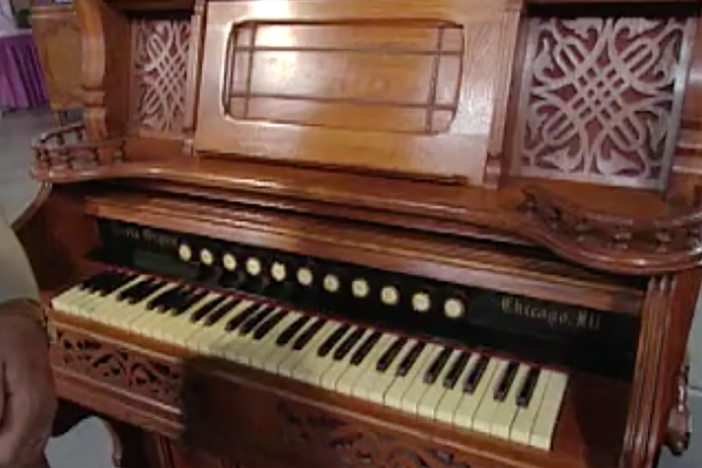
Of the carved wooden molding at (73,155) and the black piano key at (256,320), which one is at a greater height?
the carved wooden molding at (73,155)

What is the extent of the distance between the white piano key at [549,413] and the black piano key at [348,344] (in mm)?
310

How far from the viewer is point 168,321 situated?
116cm

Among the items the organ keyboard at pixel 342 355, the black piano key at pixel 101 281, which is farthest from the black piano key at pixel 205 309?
the black piano key at pixel 101 281

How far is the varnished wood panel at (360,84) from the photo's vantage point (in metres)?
1.00

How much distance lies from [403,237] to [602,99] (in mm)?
371

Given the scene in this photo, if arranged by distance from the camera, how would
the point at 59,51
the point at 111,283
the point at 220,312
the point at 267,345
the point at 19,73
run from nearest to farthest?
the point at 267,345 < the point at 220,312 < the point at 111,283 < the point at 59,51 < the point at 19,73

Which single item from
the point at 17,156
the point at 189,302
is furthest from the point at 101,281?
the point at 17,156

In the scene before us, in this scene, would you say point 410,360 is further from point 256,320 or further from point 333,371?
point 256,320

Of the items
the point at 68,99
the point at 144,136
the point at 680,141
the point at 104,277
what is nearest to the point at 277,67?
the point at 144,136

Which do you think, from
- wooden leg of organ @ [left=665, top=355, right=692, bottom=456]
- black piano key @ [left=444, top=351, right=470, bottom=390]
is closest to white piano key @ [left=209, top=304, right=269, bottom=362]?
→ black piano key @ [left=444, top=351, right=470, bottom=390]

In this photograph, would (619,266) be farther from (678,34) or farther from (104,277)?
(104,277)

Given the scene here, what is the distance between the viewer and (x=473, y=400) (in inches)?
35.9

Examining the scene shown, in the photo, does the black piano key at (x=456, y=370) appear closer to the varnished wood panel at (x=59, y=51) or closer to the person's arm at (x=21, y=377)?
the person's arm at (x=21, y=377)

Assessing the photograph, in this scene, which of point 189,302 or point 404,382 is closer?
point 404,382
